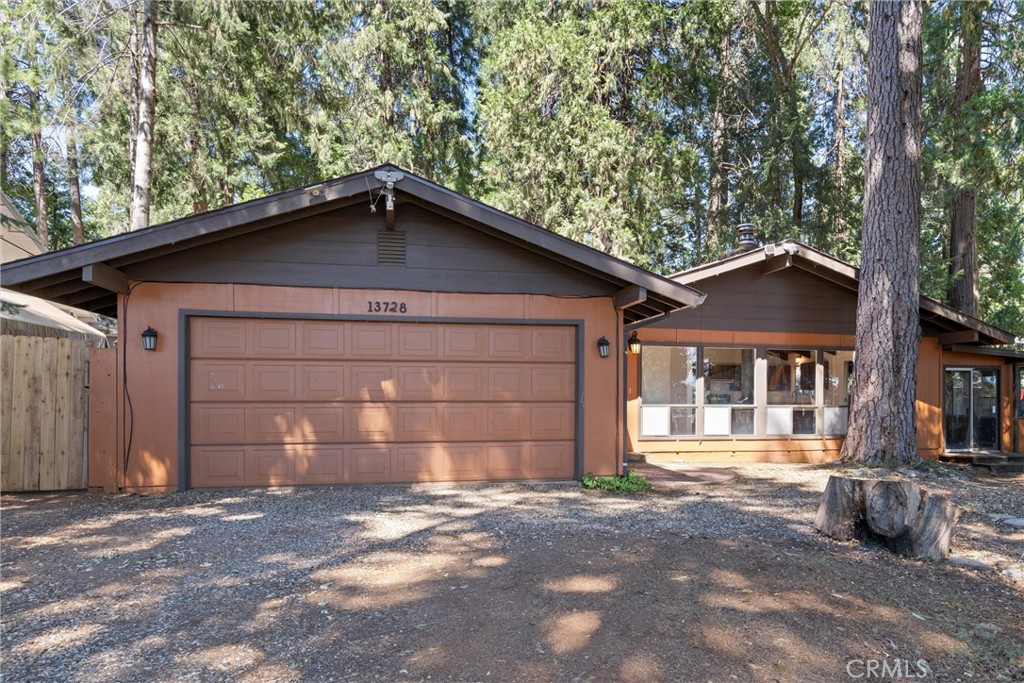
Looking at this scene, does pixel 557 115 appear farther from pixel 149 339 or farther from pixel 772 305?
pixel 149 339

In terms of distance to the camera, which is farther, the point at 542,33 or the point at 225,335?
the point at 542,33

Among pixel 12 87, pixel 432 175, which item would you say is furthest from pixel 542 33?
pixel 12 87

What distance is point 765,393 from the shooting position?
11586mm

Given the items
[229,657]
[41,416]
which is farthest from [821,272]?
[41,416]

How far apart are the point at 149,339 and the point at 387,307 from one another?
2751 millimetres

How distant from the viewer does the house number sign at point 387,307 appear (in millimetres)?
7711

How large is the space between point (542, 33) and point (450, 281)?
11.0m

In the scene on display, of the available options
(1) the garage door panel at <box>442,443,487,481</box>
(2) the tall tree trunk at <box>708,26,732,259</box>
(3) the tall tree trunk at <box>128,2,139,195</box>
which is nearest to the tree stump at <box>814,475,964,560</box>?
(1) the garage door panel at <box>442,443,487,481</box>

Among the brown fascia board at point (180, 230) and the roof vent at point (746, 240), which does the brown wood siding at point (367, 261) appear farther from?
the roof vent at point (746, 240)

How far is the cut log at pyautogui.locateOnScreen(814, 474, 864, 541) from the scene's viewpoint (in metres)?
5.11

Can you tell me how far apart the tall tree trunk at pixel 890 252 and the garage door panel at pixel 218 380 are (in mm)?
9038

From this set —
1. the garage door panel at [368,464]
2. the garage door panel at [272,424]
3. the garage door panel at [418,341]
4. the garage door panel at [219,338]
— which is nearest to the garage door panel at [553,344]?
the garage door panel at [418,341]

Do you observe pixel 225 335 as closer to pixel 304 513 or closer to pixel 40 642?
pixel 304 513

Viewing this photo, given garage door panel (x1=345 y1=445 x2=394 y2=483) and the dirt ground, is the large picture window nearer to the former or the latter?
the dirt ground
